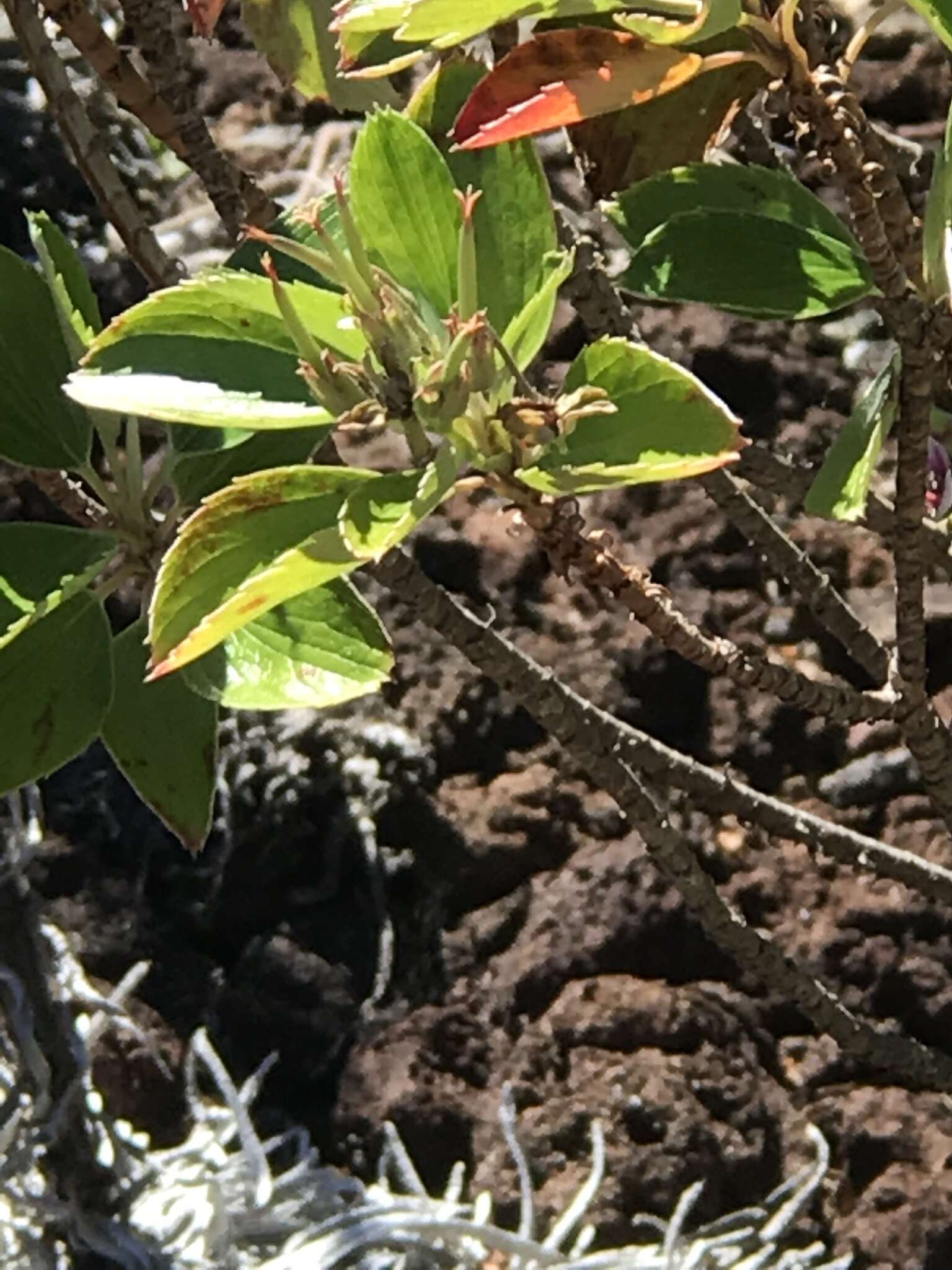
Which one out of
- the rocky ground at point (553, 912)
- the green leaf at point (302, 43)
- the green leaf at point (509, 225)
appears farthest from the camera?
the rocky ground at point (553, 912)

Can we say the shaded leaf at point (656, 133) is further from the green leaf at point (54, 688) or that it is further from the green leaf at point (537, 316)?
the green leaf at point (54, 688)

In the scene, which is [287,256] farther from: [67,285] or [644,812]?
[644,812]

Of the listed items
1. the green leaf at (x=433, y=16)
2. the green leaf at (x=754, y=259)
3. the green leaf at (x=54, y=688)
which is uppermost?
the green leaf at (x=433, y=16)

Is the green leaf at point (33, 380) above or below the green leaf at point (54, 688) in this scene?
above

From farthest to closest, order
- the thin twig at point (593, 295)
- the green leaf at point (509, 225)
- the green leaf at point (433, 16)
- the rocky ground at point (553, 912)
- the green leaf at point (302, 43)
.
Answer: the rocky ground at point (553, 912), the thin twig at point (593, 295), the green leaf at point (302, 43), the green leaf at point (509, 225), the green leaf at point (433, 16)

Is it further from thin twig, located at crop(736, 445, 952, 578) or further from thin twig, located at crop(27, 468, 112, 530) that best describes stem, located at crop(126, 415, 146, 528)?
thin twig, located at crop(736, 445, 952, 578)

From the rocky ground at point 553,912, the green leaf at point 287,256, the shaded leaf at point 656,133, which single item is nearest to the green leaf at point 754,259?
the shaded leaf at point 656,133

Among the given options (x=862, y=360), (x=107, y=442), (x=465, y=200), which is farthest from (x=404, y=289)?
(x=862, y=360)

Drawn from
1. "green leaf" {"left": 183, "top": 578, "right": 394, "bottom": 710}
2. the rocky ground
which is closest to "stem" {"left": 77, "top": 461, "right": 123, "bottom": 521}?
"green leaf" {"left": 183, "top": 578, "right": 394, "bottom": 710}
